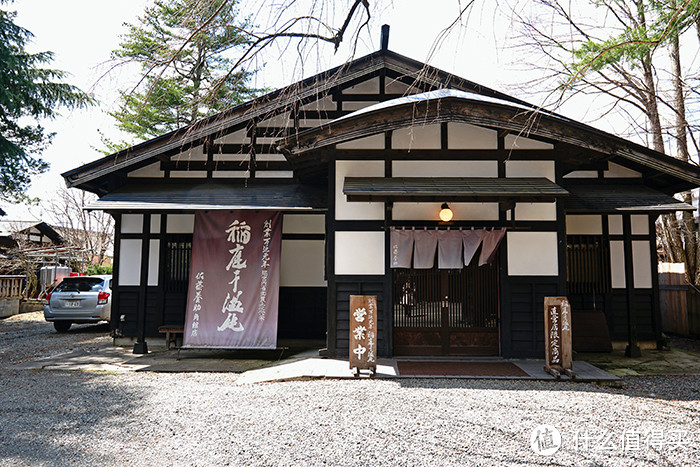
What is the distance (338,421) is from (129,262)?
7.14 metres

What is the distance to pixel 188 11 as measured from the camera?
4770mm

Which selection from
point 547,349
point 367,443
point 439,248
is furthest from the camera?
point 439,248

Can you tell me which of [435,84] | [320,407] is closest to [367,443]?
[320,407]

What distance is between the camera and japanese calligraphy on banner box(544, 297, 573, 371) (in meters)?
6.40

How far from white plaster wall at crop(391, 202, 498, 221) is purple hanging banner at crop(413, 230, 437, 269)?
0.43 meters

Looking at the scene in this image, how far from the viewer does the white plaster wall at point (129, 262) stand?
30.8 ft

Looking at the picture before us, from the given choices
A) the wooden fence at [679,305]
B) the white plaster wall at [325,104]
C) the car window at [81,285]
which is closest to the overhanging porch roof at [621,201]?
the wooden fence at [679,305]

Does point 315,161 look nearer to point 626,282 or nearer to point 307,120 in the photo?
point 307,120

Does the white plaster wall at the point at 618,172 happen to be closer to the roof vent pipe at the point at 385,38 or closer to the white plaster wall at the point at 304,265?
the roof vent pipe at the point at 385,38

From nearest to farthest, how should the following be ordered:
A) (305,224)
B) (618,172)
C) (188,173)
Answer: (618,172) → (305,224) → (188,173)

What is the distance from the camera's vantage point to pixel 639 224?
8953 mm

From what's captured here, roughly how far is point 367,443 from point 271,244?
199 inches

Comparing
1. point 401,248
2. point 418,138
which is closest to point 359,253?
point 401,248

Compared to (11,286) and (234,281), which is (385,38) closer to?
(234,281)
